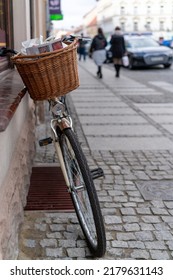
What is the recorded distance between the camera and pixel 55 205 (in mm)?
3904

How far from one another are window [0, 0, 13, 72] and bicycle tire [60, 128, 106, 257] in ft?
6.11

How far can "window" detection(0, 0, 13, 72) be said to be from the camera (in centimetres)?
461

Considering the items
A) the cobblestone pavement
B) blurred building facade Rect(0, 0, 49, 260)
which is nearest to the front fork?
blurred building facade Rect(0, 0, 49, 260)

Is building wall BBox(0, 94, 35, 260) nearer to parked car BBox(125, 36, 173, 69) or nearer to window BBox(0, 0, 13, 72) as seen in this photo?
window BBox(0, 0, 13, 72)

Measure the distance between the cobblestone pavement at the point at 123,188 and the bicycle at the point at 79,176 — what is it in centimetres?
18

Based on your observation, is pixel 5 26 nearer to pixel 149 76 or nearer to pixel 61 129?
pixel 61 129

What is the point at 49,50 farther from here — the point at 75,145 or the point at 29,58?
the point at 75,145

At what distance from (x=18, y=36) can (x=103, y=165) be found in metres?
1.94

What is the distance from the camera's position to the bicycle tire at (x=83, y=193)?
280 cm

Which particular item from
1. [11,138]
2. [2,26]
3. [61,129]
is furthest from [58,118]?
[2,26]

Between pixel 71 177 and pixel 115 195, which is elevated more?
pixel 71 177

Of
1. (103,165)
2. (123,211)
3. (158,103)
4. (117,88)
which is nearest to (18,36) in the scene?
(103,165)

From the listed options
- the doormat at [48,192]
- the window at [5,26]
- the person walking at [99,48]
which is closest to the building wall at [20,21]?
the window at [5,26]

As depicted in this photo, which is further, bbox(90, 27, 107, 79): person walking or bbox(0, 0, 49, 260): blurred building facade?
bbox(90, 27, 107, 79): person walking
